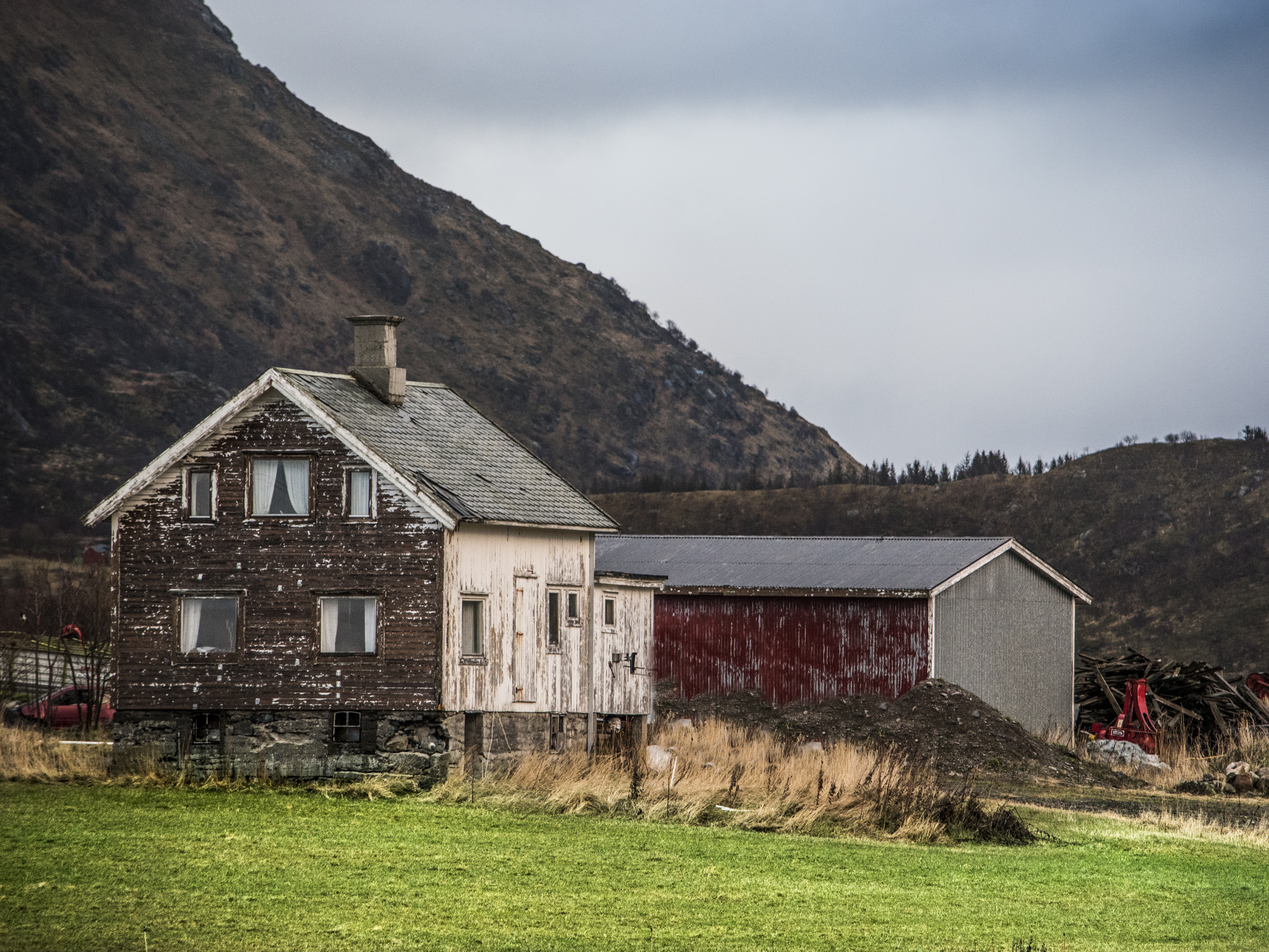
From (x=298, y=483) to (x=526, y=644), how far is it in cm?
517

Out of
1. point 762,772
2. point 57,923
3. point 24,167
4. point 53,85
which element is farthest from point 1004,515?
point 53,85

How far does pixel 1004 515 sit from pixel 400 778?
70278mm

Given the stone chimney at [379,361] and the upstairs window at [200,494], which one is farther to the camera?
the stone chimney at [379,361]

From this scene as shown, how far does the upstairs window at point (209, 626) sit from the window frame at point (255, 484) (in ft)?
5.30

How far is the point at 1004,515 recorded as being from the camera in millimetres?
93500

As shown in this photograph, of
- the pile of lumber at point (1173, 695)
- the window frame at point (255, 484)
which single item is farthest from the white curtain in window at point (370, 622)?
the pile of lumber at point (1173, 695)

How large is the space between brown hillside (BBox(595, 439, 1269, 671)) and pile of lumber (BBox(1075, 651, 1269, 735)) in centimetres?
2676

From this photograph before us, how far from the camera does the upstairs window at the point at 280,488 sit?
1166 inches

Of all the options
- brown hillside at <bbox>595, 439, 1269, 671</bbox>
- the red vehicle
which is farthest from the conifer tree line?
the red vehicle

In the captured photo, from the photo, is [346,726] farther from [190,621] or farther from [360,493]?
[360,493]

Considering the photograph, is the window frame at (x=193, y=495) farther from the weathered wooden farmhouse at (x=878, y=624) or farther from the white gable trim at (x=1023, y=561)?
the white gable trim at (x=1023, y=561)

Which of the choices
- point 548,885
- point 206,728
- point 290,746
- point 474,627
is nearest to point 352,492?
point 474,627

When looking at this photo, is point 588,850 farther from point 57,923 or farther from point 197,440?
point 197,440

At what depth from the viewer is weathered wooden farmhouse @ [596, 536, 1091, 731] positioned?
41844 millimetres
